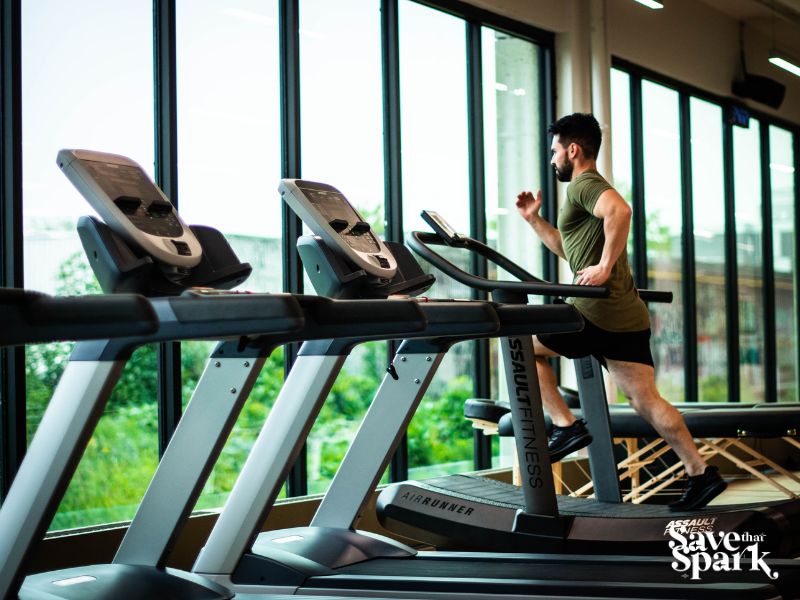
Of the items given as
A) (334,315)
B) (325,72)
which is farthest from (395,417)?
(325,72)

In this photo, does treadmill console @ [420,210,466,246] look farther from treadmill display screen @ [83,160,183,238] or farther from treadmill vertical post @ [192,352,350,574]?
treadmill display screen @ [83,160,183,238]

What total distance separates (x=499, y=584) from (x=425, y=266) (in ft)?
9.35

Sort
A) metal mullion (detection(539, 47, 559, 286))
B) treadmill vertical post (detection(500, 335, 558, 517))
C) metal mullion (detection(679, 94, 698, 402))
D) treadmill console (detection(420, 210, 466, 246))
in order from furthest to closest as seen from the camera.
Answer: metal mullion (detection(679, 94, 698, 402)), metal mullion (detection(539, 47, 559, 286)), treadmill vertical post (detection(500, 335, 558, 517)), treadmill console (detection(420, 210, 466, 246))

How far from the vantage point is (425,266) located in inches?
233

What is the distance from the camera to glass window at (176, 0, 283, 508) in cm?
472

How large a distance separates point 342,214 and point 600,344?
48.3 inches

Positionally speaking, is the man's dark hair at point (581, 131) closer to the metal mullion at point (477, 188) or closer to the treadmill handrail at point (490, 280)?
the treadmill handrail at point (490, 280)

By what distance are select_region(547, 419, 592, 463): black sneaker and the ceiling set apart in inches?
194

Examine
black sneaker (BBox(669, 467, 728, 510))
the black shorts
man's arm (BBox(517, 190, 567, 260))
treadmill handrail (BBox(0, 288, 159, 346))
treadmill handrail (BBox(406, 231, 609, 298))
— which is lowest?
black sneaker (BBox(669, 467, 728, 510))

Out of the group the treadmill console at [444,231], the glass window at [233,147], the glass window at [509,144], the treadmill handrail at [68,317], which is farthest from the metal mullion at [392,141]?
the treadmill handrail at [68,317]

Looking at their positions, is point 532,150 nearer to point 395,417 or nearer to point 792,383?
point 395,417

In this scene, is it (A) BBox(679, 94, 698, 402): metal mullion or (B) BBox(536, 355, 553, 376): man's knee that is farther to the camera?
(A) BBox(679, 94, 698, 402): metal mullion

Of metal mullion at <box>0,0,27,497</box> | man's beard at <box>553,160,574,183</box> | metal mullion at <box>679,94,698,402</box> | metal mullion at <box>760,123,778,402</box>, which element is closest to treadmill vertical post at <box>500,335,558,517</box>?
man's beard at <box>553,160,574,183</box>

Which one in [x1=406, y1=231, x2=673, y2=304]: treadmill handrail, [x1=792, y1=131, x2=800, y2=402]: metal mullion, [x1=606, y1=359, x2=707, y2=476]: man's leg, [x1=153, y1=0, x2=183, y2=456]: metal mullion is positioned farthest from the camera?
[x1=792, y1=131, x2=800, y2=402]: metal mullion
